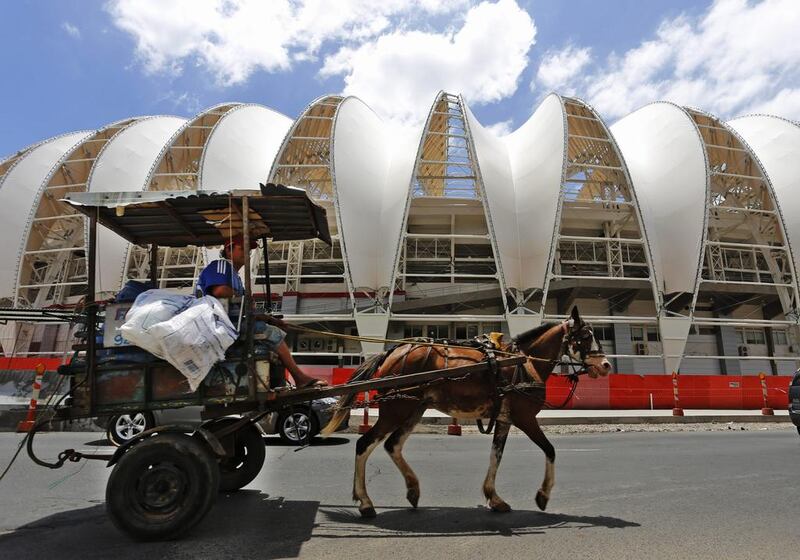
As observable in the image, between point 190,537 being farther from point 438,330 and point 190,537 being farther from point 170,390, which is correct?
point 438,330

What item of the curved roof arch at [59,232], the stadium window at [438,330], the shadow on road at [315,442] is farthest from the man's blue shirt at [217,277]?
the curved roof arch at [59,232]

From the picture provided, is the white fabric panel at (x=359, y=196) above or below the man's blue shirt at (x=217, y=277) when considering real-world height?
above

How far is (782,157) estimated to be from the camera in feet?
87.7

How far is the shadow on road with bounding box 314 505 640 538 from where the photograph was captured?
158 inches

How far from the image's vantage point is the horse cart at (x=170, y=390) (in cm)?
374

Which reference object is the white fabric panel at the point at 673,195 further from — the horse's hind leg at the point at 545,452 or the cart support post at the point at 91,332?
the cart support post at the point at 91,332

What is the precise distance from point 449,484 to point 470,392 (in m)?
1.83

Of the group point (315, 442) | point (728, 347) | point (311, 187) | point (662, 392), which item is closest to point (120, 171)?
point (311, 187)

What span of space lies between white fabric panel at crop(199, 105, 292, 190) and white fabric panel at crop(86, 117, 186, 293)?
3.44 metres

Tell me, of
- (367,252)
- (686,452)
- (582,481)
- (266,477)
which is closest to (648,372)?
(367,252)

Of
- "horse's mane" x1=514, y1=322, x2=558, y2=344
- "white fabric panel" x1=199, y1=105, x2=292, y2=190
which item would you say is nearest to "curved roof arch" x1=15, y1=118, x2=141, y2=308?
"white fabric panel" x1=199, y1=105, x2=292, y2=190

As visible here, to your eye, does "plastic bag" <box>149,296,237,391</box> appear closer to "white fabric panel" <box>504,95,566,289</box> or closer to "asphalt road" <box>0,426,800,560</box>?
"asphalt road" <box>0,426,800,560</box>

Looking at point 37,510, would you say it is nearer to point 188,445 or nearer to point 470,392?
point 188,445

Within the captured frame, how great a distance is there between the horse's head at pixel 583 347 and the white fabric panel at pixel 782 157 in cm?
2551
